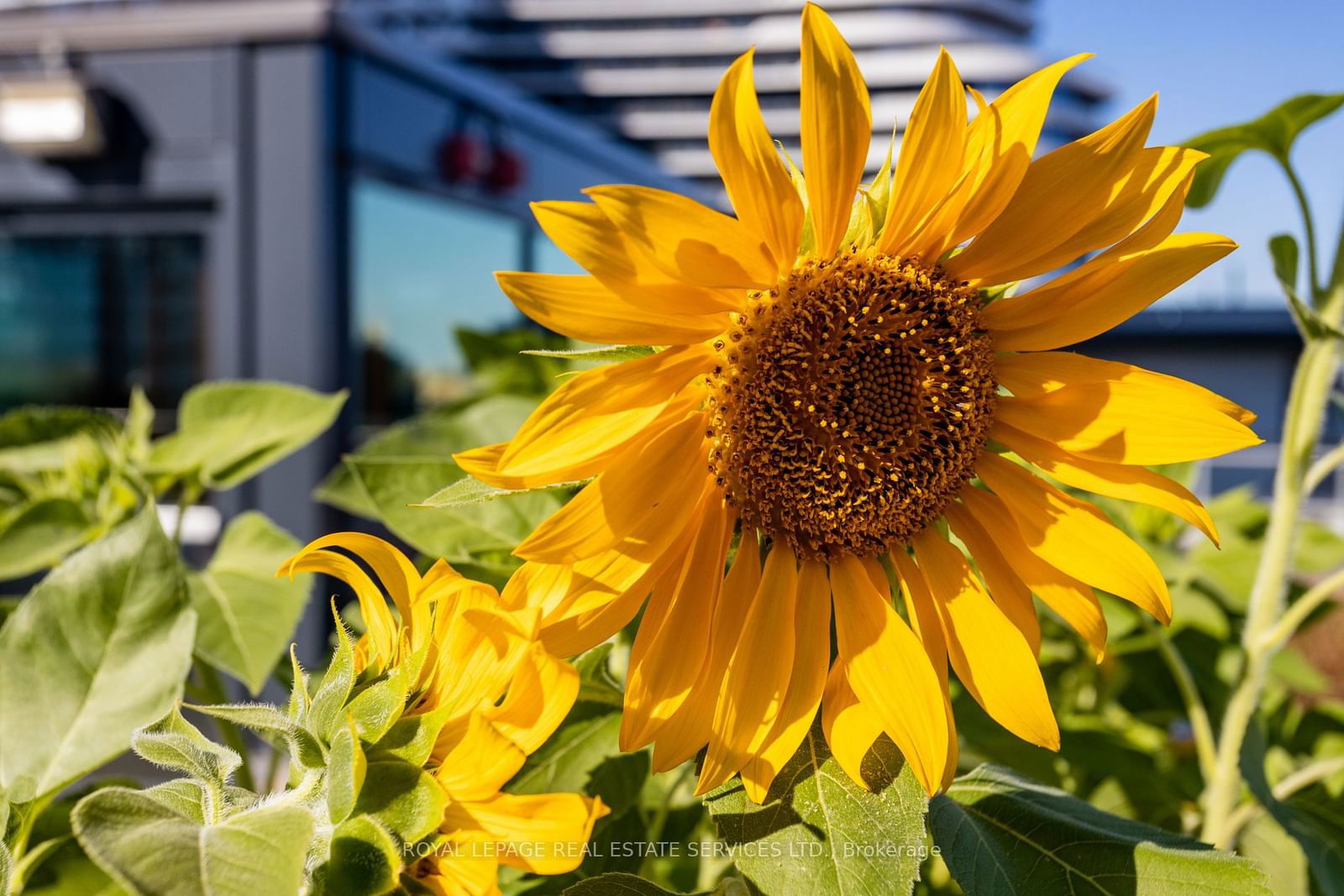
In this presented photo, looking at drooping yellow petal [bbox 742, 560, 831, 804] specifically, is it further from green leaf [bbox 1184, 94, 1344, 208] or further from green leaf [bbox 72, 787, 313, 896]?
green leaf [bbox 1184, 94, 1344, 208]

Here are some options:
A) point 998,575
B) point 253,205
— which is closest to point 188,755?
point 998,575

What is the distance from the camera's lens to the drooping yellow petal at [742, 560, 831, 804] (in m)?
0.31

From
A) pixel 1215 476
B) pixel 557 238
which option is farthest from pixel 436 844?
pixel 1215 476

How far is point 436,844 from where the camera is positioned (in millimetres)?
250

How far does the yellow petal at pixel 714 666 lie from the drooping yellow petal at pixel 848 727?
0.12 feet

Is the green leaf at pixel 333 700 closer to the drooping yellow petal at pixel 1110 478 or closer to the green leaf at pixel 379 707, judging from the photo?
the green leaf at pixel 379 707

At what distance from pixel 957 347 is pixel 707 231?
0.11 m

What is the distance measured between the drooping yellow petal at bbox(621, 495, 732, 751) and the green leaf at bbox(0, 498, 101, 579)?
1.07ft

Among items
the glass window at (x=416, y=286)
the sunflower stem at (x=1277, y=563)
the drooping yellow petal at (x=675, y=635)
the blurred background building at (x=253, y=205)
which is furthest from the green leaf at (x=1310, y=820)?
the glass window at (x=416, y=286)

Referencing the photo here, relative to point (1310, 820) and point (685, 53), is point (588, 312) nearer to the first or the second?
point (1310, 820)

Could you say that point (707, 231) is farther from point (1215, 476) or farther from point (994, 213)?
point (1215, 476)

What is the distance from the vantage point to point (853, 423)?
0.36 meters

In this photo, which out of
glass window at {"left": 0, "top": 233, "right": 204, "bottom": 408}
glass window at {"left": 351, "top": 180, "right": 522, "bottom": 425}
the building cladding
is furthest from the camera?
the building cladding

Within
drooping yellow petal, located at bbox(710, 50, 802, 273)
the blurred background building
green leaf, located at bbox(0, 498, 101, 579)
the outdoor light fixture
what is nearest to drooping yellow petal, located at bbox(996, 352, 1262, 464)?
drooping yellow petal, located at bbox(710, 50, 802, 273)
